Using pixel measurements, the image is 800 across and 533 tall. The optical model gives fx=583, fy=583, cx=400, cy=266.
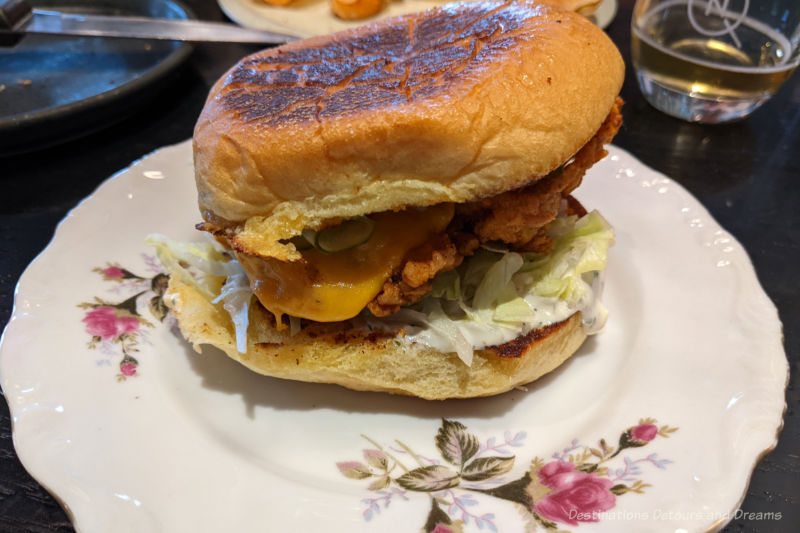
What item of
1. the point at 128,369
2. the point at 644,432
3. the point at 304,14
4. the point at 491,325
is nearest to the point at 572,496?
the point at 644,432

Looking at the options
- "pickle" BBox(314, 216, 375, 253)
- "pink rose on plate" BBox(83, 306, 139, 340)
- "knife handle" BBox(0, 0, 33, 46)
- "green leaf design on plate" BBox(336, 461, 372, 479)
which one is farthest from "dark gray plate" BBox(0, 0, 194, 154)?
"green leaf design on plate" BBox(336, 461, 372, 479)

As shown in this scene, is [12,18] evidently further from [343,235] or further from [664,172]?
[664,172]

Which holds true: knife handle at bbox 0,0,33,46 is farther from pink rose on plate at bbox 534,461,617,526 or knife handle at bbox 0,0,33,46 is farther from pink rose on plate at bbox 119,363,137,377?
pink rose on plate at bbox 534,461,617,526

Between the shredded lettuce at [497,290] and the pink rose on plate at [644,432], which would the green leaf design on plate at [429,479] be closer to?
the shredded lettuce at [497,290]

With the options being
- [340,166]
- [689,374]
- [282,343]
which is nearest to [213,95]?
[340,166]

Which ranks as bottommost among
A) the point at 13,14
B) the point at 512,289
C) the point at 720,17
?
the point at 512,289

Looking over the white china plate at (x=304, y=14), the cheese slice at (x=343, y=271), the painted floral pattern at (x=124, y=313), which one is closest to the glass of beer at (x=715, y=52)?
the white china plate at (x=304, y=14)

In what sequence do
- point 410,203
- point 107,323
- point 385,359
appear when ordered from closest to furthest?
point 410,203 < point 385,359 < point 107,323

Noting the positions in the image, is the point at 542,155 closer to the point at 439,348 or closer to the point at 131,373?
the point at 439,348
